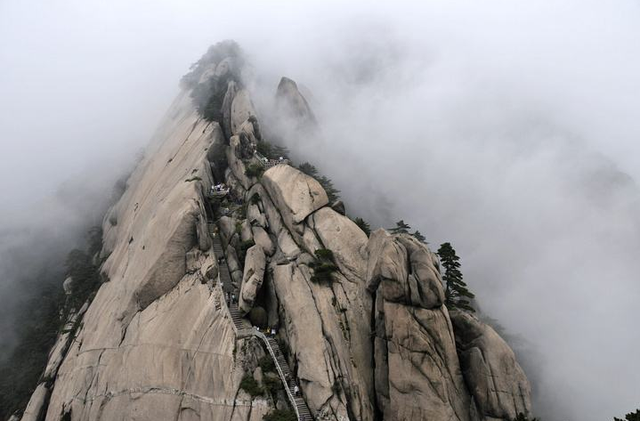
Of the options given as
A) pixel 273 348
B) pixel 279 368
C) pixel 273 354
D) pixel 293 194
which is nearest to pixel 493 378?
pixel 279 368

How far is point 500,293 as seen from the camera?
221 ft

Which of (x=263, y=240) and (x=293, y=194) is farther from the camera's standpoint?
(x=293, y=194)

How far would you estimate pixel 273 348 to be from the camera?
33.6 meters

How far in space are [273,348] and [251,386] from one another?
381 cm

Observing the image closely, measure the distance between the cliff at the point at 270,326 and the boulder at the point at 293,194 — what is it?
126 millimetres

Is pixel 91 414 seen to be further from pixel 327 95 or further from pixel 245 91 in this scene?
pixel 327 95

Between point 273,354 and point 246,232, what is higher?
point 246,232

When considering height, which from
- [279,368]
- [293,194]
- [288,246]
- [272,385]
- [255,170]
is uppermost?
[255,170]

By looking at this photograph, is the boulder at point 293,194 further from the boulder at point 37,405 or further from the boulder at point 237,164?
the boulder at point 37,405

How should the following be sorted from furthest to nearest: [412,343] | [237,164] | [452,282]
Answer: [237,164]
[452,282]
[412,343]

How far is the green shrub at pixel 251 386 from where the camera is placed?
30219 millimetres

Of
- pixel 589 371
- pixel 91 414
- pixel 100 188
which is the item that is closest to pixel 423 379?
pixel 91 414

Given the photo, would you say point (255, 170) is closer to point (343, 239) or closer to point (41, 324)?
point (343, 239)

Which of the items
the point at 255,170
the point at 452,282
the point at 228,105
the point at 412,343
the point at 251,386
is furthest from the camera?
the point at 228,105
